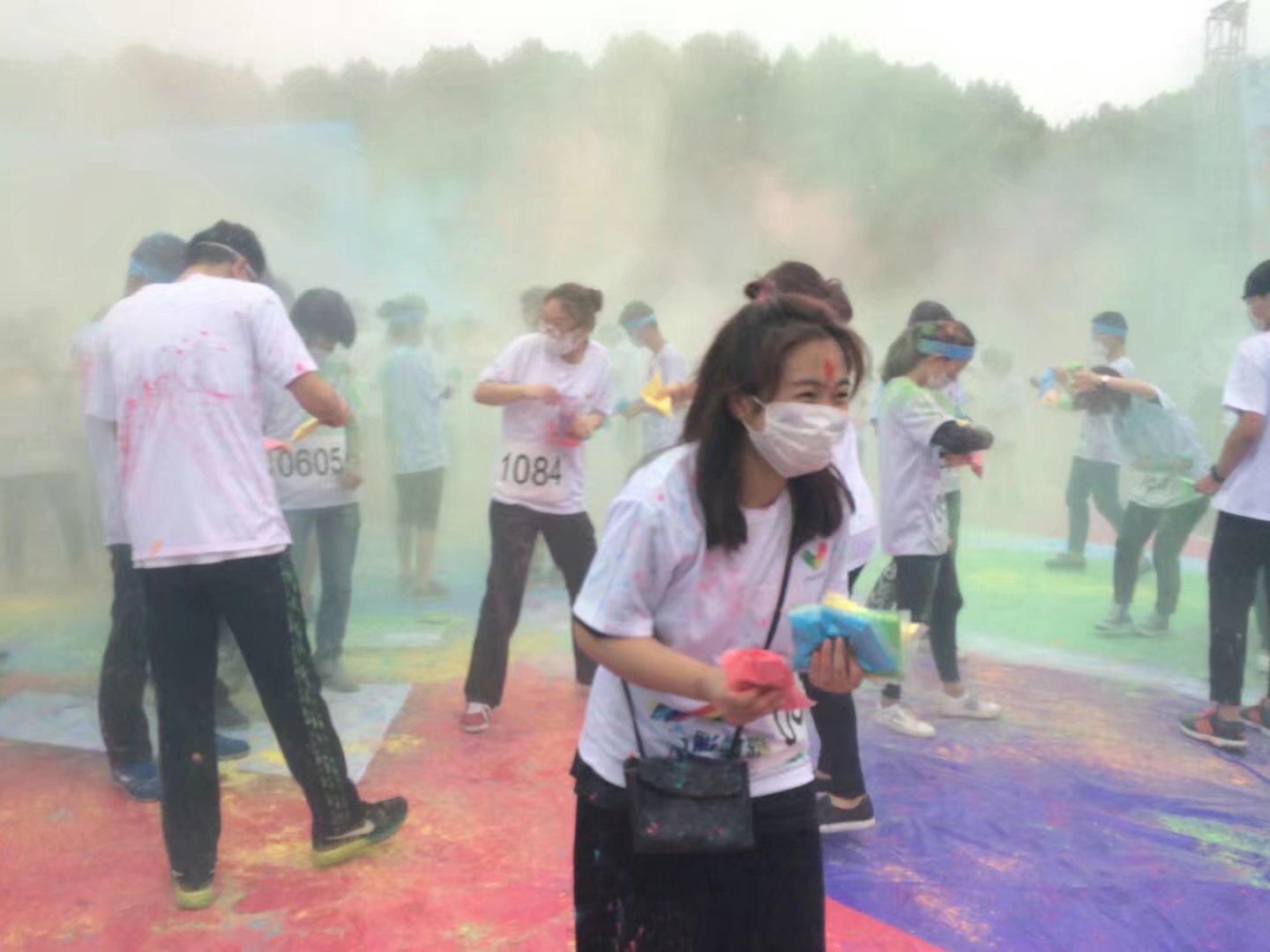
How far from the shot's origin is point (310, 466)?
186 inches

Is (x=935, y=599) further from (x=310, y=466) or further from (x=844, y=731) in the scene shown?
(x=310, y=466)

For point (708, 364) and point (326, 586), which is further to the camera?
point (326, 586)

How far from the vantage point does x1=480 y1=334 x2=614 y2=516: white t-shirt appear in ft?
14.6

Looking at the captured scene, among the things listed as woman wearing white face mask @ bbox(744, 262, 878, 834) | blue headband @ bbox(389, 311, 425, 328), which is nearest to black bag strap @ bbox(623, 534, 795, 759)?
woman wearing white face mask @ bbox(744, 262, 878, 834)

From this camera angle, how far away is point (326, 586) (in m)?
4.87

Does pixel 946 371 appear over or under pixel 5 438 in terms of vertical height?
over

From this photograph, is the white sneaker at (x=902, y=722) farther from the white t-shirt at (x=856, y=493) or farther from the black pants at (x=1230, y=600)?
the white t-shirt at (x=856, y=493)

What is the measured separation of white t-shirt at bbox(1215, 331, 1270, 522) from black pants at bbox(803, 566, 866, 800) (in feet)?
6.36

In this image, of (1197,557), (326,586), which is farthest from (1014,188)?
(326,586)

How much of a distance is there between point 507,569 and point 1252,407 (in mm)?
3130

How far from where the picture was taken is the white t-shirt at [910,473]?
4168 mm

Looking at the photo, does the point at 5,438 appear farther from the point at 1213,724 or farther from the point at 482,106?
the point at 1213,724

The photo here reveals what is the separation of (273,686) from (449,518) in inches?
185

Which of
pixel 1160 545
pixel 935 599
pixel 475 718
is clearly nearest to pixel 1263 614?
pixel 1160 545
